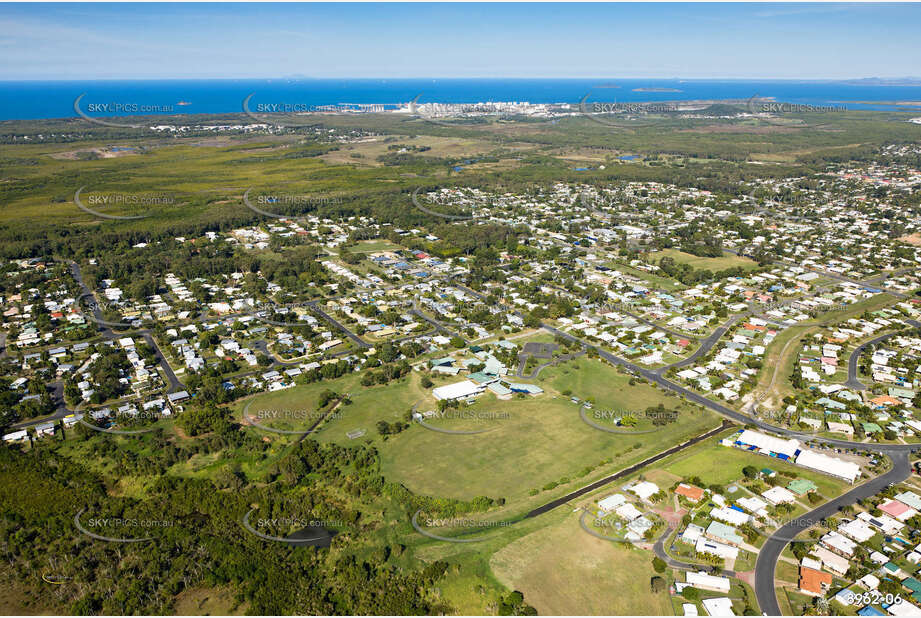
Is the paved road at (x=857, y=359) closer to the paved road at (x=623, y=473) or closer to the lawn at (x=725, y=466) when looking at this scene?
the paved road at (x=623, y=473)

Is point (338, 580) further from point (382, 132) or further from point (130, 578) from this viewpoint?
point (382, 132)

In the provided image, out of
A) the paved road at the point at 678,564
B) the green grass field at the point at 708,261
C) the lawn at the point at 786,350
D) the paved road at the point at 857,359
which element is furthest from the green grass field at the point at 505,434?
the green grass field at the point at 708,261

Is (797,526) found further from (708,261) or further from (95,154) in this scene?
(95,154)

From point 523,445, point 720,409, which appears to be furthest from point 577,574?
point 720,409

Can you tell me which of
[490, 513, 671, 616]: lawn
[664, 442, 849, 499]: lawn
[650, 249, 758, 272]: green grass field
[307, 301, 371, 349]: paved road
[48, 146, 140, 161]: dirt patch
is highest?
[48, 146, 140, 161]: dirt patch

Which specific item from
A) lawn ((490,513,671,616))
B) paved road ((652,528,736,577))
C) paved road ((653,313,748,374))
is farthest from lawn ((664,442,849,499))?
paved road ((653,313,748,374))

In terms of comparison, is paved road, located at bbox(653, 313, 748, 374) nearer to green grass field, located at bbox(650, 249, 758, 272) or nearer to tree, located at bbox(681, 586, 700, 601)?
green grass field, located at bbox(650, 249, 758, 272)
